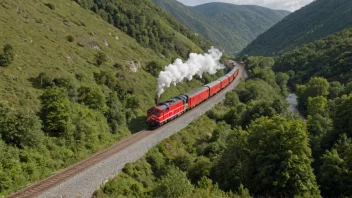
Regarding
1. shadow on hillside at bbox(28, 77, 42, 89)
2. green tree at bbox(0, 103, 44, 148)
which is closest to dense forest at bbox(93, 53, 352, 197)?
green tree at bbox(0, 103, 44, 148)

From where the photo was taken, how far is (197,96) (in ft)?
208

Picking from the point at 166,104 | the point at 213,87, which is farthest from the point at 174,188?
the point at 213,87

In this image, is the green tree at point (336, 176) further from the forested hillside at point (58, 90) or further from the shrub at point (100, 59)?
the shrub at point (100, 59)

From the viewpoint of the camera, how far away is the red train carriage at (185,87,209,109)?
5972 cm

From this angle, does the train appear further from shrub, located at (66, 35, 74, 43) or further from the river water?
shrub, located at (66, 35, 74, 43)

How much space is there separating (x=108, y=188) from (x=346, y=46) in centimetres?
12620

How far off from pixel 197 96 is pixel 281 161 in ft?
121

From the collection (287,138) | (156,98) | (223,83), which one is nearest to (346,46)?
(223,83)

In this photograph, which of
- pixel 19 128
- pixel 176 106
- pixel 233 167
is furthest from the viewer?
pixel 176 106

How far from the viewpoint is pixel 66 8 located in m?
82.7

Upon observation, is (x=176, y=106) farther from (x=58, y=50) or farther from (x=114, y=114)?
(x=58, y=50)

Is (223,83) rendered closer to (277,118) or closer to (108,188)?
(277,118)

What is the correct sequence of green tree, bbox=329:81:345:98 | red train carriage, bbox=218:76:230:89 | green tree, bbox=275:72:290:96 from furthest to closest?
green tree, bbox=275:72:290:96 → red train carriage, bbox=218:76:230:89 → green tree, bbox=329:81:345:98

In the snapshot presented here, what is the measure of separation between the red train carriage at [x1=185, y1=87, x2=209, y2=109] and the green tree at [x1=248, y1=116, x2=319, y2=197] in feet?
94.8
